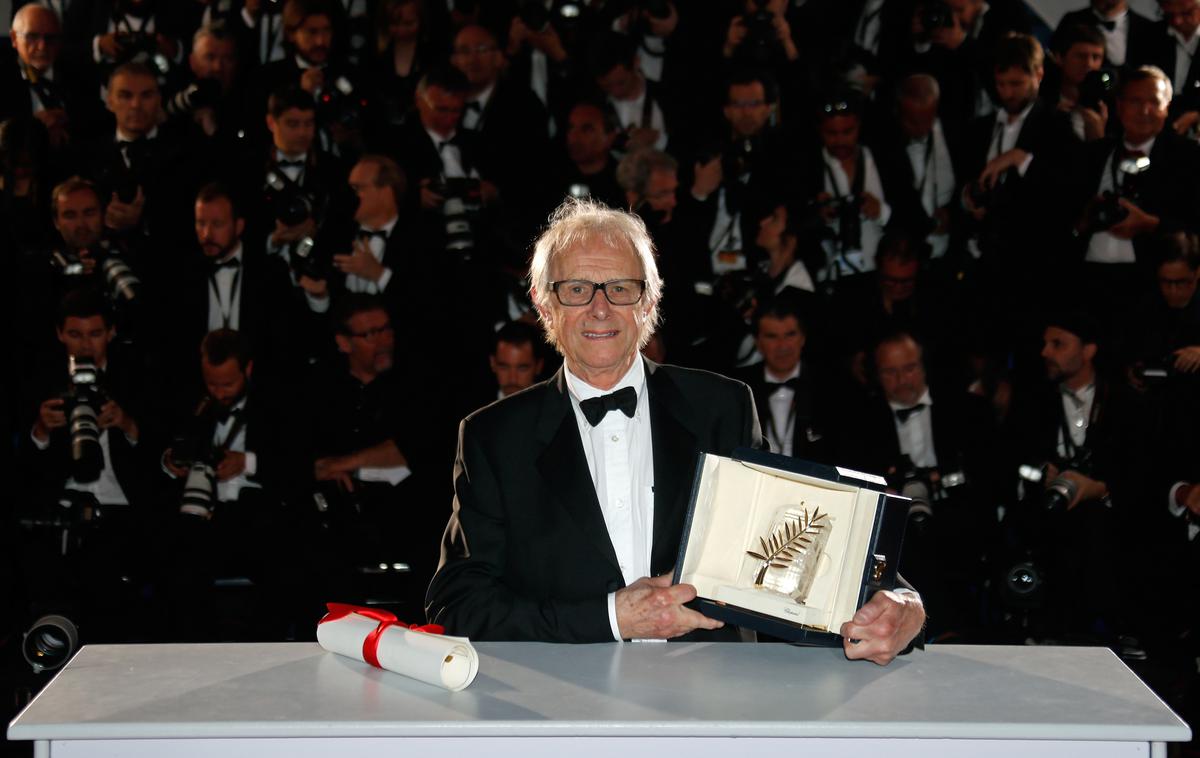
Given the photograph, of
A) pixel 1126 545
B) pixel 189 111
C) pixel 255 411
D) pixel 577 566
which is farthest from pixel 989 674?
pixel 189 111

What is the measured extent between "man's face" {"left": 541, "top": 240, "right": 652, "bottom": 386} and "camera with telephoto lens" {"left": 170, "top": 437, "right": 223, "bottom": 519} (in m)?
3.15

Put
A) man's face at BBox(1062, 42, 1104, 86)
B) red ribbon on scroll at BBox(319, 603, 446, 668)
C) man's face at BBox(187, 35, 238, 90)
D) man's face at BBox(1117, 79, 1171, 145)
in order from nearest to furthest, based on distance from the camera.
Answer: red ribbon on scroll at BBox(319, 603, 446, 668), man's face at BBox(1117, 79, 1171, 145), man's face at BBox(1062, 42, 1104, 86), man's face at BBox(187, 35, 238, 90)

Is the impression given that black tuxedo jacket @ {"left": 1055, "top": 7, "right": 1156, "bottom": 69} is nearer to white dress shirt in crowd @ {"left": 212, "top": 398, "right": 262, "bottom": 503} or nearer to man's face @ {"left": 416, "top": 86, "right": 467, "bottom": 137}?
man's face @ {"left": 416, "top": 86, "right": 467, "bottom": 137}

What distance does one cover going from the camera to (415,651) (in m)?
1.64

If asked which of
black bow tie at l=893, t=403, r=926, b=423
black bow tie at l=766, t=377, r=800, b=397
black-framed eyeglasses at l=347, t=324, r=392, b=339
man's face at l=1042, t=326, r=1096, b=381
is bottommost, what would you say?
black bow tie at l=893, t=403, r=926, b=423

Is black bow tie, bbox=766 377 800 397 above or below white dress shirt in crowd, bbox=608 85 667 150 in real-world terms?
below

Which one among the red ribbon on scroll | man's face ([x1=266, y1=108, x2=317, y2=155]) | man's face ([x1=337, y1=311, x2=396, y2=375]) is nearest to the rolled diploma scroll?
the red ribbon on scroll

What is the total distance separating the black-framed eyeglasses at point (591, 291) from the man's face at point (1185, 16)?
4398 mm

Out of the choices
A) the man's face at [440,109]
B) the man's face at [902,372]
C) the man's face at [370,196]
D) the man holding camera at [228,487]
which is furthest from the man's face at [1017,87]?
the man holding camera at [228,487]

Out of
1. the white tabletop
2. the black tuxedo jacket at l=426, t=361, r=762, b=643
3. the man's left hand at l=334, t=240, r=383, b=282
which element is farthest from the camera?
the man's left hand at l=334, t=240, r=383, b=282

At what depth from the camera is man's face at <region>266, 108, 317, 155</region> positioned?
5.36 meters

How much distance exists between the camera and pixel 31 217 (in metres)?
5.42

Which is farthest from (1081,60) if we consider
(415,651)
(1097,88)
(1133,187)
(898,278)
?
(415,651)

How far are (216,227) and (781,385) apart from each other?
2498 mm
